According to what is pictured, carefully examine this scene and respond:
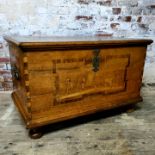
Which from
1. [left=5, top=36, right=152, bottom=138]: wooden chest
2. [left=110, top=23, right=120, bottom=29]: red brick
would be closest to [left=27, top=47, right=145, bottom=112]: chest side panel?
[left=5, top=36, right=152, bottom=138]: wooden chest

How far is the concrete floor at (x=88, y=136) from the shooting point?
1.18m

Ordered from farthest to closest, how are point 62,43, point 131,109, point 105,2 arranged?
point 105,2, point 131,109, point 62,43

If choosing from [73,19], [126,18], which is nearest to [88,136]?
[73,19]

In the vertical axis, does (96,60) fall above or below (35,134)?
above

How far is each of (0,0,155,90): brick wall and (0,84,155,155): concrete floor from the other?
2.27 ft

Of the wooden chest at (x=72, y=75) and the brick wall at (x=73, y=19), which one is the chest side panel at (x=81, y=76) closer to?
the wooden chest at (x=72, y=75)

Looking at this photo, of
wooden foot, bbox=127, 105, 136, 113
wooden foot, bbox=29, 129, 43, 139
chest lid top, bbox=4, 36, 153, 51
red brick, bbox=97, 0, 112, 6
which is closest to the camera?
chest lid top, bbox=4, 36, 153, 51

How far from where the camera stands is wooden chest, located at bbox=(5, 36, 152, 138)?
118 centimetres

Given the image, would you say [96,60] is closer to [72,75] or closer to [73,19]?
[72,75]

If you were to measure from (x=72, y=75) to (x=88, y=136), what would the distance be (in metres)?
0.40

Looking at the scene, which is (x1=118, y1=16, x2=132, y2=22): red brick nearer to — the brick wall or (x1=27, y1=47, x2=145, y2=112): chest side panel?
the brick wall

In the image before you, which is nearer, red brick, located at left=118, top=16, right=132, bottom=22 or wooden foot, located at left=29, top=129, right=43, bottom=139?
wooden foot, located at left=29, top=129, right=43, bottom=139

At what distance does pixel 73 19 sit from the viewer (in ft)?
6.03

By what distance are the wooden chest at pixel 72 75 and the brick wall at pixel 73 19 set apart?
1.56 feet
